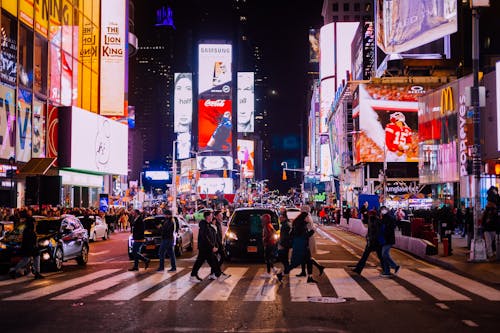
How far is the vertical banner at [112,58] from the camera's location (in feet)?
182

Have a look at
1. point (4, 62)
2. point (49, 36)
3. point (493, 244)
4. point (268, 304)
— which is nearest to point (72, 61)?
point (49, 36)

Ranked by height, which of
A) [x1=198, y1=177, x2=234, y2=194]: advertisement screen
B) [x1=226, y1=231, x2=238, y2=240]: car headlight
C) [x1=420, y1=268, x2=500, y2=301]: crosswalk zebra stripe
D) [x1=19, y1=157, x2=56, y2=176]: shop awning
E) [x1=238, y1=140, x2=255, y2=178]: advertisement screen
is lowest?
[x1=420, y1=268, x2=500, y2=301]: crosswalk zebra stripe

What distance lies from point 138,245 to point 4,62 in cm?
2349

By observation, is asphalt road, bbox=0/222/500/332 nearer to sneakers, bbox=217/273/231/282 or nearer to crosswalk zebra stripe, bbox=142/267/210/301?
crosswalk zebra stripe, bbox=142/267/210/301

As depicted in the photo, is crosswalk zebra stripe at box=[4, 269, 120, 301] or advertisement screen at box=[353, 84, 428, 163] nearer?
crosswalk zebra stripe at box=[4, 269, 120, 301]

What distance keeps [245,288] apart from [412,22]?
56.2m

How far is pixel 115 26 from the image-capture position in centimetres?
5622

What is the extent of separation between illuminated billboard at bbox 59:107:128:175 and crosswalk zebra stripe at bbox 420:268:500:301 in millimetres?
33159

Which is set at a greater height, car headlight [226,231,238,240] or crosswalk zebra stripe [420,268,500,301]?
car headlight [226,231,238,240]

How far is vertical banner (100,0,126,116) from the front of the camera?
5541cm

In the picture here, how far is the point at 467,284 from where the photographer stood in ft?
46.7

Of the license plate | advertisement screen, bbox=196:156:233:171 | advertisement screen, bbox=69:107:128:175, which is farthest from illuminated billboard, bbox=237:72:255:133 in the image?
the license plate

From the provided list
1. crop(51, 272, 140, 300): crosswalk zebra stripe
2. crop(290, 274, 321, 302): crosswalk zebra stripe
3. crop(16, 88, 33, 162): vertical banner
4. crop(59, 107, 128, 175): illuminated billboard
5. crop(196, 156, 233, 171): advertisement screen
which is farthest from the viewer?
crop(196, 156, 233, 171): advertisement screen

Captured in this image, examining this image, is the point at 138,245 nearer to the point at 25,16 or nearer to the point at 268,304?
the point at 268,304
